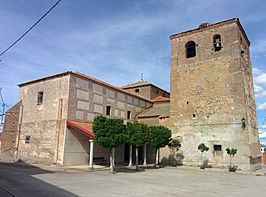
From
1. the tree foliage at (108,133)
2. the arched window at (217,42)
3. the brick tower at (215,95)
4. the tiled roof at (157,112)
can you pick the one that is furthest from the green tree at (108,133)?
the arched window at (217,42)

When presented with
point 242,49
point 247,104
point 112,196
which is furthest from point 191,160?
point 112,196

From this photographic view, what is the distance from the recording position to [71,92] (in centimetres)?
1848

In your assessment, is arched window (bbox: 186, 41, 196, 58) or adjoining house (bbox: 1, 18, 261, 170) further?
arched window (bbox: 186, 41, 196, 58)

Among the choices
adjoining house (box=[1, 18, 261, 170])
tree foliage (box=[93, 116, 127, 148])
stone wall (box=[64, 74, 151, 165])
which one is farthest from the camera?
adjoining house (box=[1, 18, 261, 170])

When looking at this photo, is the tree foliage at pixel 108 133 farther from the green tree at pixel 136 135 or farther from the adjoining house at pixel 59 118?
the adjoining house at pixel 59 118

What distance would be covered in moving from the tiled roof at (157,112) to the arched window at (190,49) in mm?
6400

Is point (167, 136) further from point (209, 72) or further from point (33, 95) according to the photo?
point (33, 95)

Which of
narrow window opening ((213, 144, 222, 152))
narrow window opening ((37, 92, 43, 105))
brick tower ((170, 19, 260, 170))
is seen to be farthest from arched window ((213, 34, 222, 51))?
narrow window opening ((37, 92, 43, 105))

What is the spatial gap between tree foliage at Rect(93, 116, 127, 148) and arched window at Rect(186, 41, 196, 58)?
503 inches

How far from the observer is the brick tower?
19.7 metres

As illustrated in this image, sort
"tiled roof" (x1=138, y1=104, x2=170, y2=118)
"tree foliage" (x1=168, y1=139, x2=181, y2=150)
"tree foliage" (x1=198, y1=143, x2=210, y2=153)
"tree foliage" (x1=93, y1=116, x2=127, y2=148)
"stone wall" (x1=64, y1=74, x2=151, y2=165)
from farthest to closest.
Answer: "tiled roof" (x1=138, y1=104, x2=170, y2=118), "tree foliage" (x1=168, y1=139, x2=181, y2=150), "tree foliage" (x1=198, y1=143, x2=210, y2=153), "stone wall" (x1=64, y1=74, x2=151, y2=165), "tree foliage" (x1=93, y1=116, x2=127, y2=148)

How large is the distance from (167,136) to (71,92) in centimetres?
868

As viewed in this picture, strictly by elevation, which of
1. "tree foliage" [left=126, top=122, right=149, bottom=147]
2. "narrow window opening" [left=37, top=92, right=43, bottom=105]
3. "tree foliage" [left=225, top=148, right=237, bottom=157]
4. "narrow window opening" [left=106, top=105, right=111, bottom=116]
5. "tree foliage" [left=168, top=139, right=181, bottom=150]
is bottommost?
"tree foliage" [left=225, top=148, right=237, bottom=157]

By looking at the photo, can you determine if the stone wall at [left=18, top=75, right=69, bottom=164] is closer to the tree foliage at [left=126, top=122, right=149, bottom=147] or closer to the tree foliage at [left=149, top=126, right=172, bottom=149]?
the tree foliage at [left=126, top=122, right=149, bottom=147]
